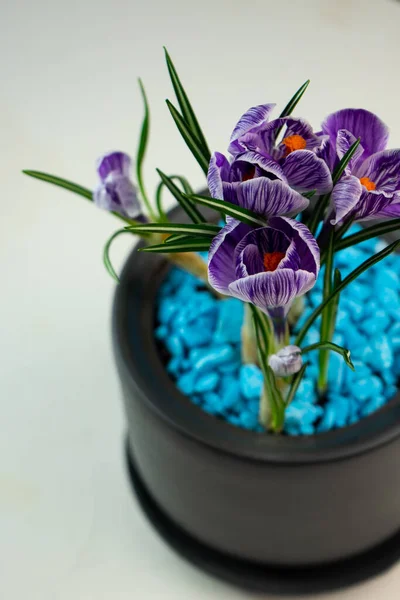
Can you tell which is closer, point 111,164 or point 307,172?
point 307,172

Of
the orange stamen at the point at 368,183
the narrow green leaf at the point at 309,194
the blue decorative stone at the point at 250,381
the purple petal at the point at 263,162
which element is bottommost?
the blue decorative stone at the point at 250,381

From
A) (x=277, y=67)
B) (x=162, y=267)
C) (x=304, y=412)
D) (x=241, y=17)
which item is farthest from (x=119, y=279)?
(x=241, y=17)

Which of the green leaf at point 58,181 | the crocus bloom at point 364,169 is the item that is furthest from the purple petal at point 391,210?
the green leaf at point 58,181

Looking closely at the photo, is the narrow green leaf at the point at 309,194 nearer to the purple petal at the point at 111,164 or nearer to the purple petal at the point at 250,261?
the purple petal at the point at 250,261

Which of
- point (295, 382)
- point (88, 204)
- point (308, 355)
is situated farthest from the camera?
point (88, 204)

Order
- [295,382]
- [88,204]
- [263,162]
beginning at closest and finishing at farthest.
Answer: [263,162], [295,382], [88,204]

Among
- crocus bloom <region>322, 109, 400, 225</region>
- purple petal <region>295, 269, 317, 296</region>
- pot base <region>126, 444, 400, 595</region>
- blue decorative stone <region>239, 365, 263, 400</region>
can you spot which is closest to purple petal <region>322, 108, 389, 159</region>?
crocus bloom <region>322, 109, 400, 225</region>

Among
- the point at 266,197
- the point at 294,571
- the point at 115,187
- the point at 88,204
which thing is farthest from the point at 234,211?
the point at 88,204

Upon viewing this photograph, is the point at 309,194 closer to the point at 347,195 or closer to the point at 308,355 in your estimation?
the point at 347,195
